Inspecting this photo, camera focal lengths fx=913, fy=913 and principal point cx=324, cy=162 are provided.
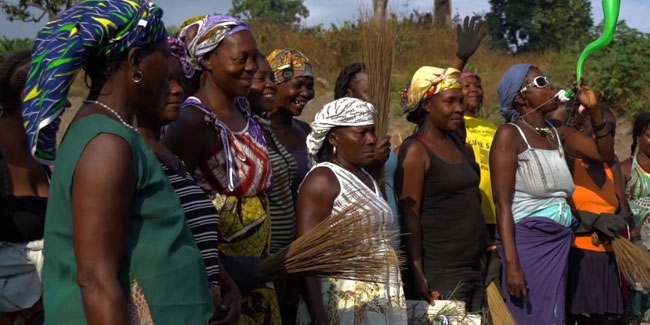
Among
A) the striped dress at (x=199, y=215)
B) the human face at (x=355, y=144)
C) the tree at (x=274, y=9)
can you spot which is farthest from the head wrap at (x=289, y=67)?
the tree at (x=274, y=9)

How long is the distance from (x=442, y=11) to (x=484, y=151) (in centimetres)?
2050

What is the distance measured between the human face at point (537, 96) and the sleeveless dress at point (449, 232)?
0.81 m

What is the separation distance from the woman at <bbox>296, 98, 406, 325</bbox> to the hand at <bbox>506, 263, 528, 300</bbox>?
1233mm

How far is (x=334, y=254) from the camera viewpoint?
328cm

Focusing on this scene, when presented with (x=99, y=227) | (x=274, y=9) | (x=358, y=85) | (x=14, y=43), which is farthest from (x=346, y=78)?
(x=274, y=9)

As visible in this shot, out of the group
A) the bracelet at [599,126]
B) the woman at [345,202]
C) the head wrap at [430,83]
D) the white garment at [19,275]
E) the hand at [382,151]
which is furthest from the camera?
the bracelet at [599,126]

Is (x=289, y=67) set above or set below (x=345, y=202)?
above

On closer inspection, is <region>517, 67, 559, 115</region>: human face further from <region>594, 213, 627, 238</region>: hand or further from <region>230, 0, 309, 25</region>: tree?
<region>230, 0, 309, 25</region>: tree

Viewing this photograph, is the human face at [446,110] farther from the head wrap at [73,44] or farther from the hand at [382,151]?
the head wrap at [73,44]

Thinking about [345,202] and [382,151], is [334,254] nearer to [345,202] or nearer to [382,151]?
[345,202]

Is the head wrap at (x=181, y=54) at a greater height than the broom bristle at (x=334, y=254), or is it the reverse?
the head wrap at (x=181, y=54)

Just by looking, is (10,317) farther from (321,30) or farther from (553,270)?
(321,30)

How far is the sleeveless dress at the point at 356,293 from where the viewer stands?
389 cm

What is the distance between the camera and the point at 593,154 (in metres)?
5.63
